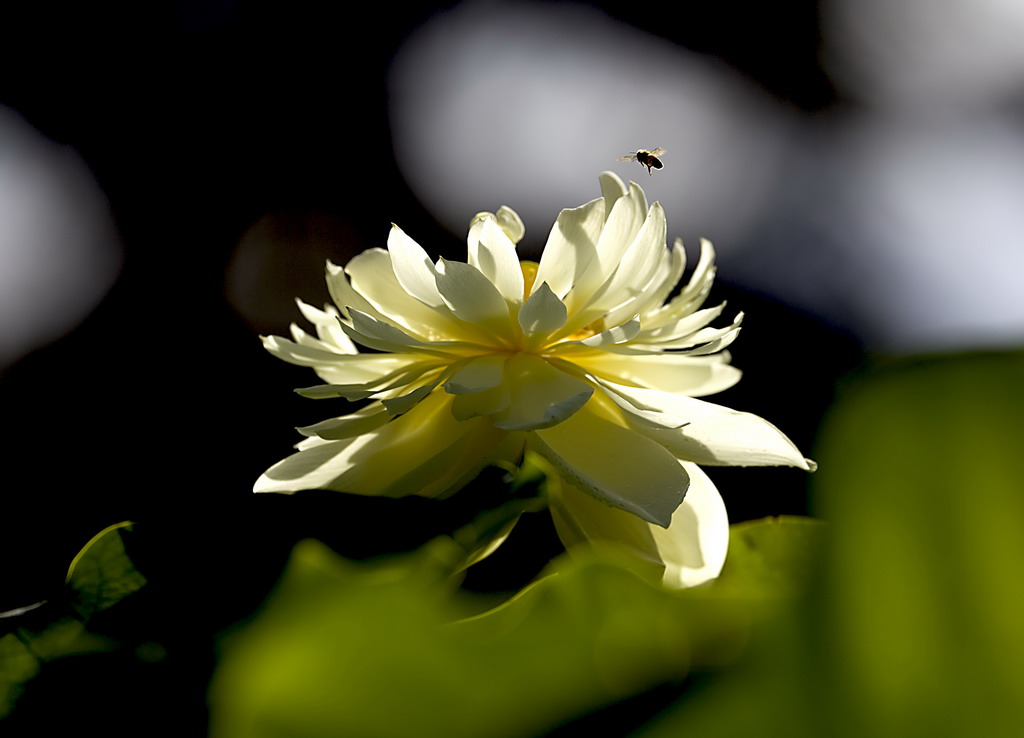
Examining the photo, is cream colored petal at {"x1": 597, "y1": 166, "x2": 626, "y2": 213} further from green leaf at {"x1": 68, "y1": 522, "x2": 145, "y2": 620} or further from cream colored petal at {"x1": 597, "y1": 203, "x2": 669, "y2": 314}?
green leaf at {"x1": 68, "y1": 522, "x2": 145, "y2": 620}

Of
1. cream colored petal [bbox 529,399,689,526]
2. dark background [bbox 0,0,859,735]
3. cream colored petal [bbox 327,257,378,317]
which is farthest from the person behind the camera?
dark background [bbox 0,0,859,735]

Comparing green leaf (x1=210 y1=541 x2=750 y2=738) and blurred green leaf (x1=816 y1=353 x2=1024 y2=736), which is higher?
blurred green leaf (x1=816 y1=353 x2=1024 y2=736)

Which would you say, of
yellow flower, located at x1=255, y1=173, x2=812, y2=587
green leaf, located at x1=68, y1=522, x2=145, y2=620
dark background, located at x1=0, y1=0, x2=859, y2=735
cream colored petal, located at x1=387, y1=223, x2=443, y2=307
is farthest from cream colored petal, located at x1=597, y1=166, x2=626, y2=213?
dark background, located at x1=0, y1=0, x2=859, y2=735

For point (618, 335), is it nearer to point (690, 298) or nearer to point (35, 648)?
point (690, 298)

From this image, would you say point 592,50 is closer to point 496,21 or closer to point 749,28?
point 496,21

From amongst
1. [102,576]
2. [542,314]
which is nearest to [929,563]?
[102,576]

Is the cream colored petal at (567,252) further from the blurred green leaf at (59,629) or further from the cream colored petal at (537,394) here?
the blurred green leaf at (59,629)
